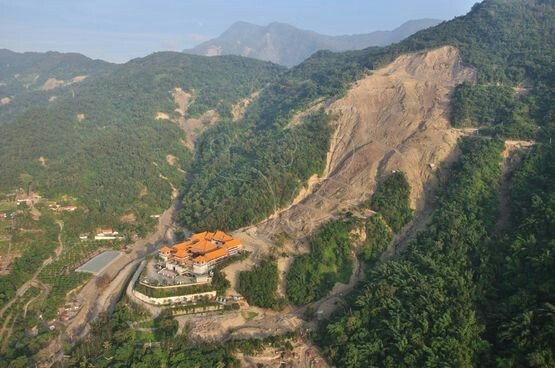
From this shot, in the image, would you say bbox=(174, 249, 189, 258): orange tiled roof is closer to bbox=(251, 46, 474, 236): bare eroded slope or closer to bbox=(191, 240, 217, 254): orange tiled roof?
bbox=(191, 240, 217, 254): orange tiled roof

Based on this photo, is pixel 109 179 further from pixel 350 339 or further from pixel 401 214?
pixel 350 339

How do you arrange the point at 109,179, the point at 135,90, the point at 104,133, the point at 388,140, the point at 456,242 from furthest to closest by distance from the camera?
the point at 135,90 < the point at 104,133 < the point at 109,179 < the point at 388,140 < the point at 456,242

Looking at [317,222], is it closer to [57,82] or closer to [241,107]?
[241,107]

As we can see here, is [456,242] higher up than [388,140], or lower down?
lower down

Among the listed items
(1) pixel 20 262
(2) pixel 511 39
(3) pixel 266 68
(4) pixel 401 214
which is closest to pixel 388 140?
(4) pixel 401 214

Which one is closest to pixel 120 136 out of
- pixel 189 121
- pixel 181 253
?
pixel 189 121

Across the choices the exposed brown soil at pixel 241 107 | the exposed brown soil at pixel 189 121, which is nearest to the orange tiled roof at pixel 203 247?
the exposed brown soil at pixel 189 121

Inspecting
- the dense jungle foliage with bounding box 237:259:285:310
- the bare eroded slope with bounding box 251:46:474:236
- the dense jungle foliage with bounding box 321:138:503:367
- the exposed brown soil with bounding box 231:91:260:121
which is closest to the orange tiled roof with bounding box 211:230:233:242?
the bare eroded slope with bounding box 251:46:474:236
